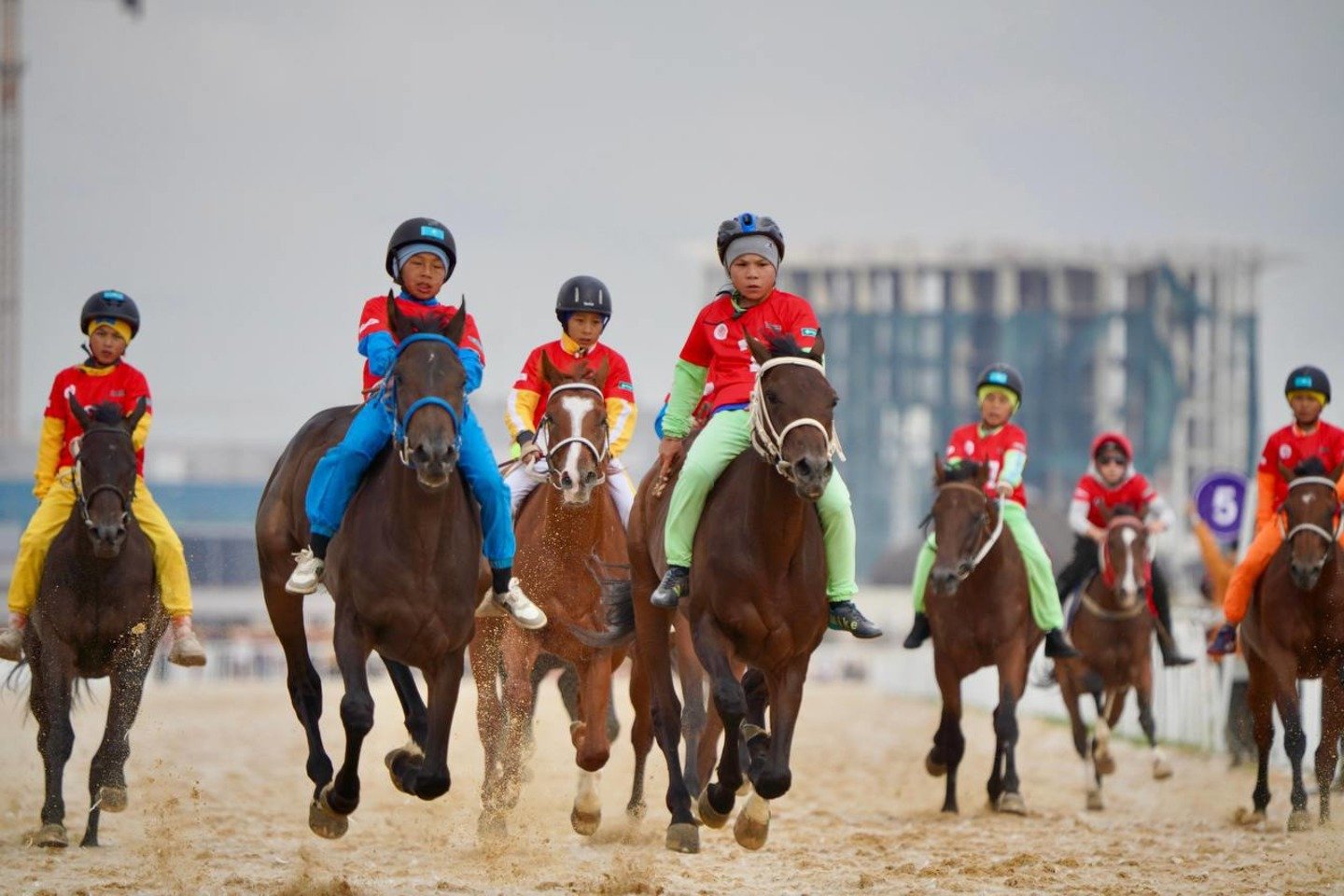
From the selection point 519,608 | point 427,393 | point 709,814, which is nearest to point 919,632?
point 709,814

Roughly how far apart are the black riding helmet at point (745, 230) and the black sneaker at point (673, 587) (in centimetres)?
179

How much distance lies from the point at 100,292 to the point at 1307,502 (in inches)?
337

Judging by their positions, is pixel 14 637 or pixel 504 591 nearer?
pixel 504 591

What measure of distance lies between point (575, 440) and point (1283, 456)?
5.80m

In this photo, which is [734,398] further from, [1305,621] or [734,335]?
[1305,621]

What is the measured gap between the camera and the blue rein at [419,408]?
992cm

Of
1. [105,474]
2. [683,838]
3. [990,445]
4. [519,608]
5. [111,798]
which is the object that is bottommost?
[111,798]

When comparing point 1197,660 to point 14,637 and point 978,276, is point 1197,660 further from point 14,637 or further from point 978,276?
point 978,276

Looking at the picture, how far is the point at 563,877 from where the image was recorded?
11672 millimetres

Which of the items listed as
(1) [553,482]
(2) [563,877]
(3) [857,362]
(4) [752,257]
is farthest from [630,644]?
(3) [857,362]

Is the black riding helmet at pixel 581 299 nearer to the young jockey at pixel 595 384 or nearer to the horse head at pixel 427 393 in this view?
the young jockey at pixel 595 384

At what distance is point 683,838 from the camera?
11.0 metres

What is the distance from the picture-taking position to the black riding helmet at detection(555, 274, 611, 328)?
571 inches

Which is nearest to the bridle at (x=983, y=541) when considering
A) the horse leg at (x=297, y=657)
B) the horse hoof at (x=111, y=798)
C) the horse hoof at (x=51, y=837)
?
the horse leg at (x=297, y=657)
